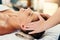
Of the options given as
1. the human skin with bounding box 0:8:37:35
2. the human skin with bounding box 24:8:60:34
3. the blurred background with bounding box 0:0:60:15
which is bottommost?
the blurred background with bounding box 0:0:60:15

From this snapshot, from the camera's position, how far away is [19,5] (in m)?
2.75

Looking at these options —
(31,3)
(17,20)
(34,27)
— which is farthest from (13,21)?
(31,3)

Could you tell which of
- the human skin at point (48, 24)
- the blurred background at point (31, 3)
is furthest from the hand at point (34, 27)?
the blurred background at point (31, 3)

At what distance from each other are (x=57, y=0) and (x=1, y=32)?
201 centimetres

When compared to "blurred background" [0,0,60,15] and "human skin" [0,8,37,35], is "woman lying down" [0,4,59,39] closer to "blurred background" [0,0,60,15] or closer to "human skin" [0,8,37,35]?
"human skin" [0,8,37,35]

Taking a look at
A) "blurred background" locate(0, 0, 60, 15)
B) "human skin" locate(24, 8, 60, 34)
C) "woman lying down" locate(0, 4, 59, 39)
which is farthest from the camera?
"blurred background" locate(0, 0, 60, 15)

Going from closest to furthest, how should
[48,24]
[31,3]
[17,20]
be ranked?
1. [48,24]
2. [17,20]
3. [31,3]

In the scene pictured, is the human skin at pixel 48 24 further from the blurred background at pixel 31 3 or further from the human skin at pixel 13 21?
the blurred background at pixel 31 3

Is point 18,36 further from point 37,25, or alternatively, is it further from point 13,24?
point 37,25

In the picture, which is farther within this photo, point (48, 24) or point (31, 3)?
point (31, 3)

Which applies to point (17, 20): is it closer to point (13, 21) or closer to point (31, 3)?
point (13, 21)

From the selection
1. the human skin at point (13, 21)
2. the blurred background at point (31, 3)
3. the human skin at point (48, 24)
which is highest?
the human skin at point (48, 24)

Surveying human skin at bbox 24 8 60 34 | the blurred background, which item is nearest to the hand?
human skin at bbox 24 8 60 34

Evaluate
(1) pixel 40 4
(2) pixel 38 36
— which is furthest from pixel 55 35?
(1) pixel 40 4
